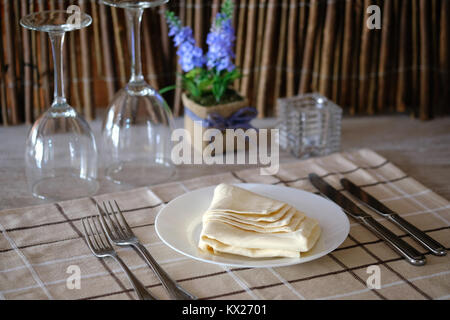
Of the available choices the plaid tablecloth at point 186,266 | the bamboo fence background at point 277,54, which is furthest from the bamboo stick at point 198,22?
the plaid tablecloth at point 186,266

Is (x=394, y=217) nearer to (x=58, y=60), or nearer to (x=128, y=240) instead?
(x=128, y=240)

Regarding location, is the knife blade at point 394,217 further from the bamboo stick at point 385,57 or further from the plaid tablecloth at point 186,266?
the bamboo stick at point 385,57

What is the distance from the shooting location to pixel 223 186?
88 centimetres

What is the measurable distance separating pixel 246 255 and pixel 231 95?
1.92 feet

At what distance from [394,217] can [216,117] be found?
450 millimetres

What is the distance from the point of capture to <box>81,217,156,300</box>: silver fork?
2.39 feet

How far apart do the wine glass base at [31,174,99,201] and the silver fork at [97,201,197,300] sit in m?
0.12

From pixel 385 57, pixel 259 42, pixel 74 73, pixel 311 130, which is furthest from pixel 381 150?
pixel 74 73

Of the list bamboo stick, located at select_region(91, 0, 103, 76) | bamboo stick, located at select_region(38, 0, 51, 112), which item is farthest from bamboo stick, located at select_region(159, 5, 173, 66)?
bamboo stick, located at select_region(38, 0, 51, 112)

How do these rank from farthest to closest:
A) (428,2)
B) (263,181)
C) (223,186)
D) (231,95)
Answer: (428,2), (231,95), (263,181), (223,186)

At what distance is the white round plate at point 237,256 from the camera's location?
2.51 ft

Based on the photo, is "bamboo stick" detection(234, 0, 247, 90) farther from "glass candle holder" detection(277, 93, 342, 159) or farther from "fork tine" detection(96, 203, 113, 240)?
"fork tine" detection(96, 203, 113, 240)

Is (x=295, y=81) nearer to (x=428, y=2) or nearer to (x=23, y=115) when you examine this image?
(x=428, y=2)
